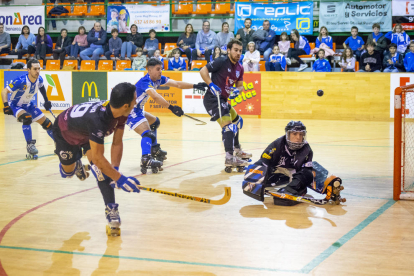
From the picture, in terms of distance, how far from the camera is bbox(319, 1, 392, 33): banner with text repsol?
17.4 metres

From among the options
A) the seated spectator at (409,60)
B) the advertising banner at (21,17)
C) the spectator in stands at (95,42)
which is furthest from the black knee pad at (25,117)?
the advertising banner at (21,17)

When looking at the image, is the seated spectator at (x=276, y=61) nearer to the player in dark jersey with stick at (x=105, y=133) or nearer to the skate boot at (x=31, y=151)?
the skate boot at (x=31, y=151)

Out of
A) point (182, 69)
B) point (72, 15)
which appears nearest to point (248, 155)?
point (182, 69)

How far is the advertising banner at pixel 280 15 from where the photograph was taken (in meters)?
18.1

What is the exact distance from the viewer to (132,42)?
19.9 meters

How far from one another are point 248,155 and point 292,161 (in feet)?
8.59

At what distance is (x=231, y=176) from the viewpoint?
776 centimetres

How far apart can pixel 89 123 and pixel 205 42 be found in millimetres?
14753

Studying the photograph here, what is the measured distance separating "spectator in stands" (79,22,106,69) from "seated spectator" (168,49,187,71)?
3.61 meters

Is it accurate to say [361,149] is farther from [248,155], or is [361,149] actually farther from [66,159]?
[66,159]

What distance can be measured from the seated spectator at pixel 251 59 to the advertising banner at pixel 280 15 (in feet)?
4.96

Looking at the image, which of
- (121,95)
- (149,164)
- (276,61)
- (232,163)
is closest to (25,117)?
(149,164)

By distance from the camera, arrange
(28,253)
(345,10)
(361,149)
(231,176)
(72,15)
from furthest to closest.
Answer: (72,15)
(345,10)
(361,149)
(231,176)
(28,253)

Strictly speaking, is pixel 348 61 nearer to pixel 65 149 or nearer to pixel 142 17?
pixel 142 17
